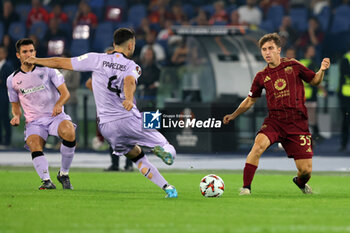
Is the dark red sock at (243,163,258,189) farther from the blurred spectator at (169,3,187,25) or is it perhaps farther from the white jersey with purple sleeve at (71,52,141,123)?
the blurred spectator at (169,3,187,25)

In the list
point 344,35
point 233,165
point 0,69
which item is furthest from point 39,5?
point 233,165

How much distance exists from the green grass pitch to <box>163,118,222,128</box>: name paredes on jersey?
2480mm

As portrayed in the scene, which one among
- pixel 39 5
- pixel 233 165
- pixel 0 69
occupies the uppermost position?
pixel 39 5

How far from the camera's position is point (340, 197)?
35.2 feet

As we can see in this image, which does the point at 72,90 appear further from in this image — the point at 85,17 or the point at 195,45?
the point at 85,17

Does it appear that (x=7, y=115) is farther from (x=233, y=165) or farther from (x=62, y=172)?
(x=62, y=172)

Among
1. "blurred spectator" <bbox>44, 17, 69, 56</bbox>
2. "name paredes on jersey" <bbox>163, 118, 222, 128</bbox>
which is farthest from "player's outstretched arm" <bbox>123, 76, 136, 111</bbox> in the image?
"blurred spectator" <bbox>44, 17, 69, 56</bbox>

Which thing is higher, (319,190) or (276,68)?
(276,68)

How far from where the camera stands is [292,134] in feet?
34.8

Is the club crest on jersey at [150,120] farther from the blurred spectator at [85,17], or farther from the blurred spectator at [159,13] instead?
the blurred spectator at [85,17]

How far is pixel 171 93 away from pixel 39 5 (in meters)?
7.00

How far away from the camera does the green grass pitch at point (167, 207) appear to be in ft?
24.8

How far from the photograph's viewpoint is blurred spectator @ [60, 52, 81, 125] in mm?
19875

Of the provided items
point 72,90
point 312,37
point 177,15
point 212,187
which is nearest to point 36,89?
point 212,187
